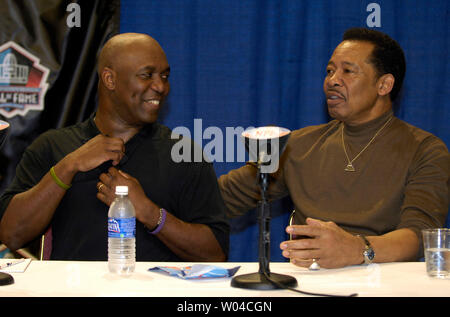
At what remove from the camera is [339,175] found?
221 centimetres

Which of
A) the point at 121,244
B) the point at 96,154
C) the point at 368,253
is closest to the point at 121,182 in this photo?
the point at 96,154

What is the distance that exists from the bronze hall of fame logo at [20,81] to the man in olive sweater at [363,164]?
1.11 meters

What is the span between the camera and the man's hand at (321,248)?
1.54 metres

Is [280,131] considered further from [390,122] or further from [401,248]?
[390,122]

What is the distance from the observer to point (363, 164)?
7.18 ft

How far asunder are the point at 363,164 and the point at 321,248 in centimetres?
74

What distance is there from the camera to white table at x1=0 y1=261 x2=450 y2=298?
4.07ft

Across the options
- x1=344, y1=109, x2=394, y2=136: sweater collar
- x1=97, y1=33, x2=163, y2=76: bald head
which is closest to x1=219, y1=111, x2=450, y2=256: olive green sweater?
x1=344, y1=109, x2=394, y2=136: sweater collar

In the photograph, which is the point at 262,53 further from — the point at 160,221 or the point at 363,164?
the point at 160,221

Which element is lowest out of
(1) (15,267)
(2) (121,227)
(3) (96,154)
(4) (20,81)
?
(1) (15,267)

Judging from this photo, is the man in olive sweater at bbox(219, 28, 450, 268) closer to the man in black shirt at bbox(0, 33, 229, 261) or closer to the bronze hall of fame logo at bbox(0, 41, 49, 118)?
the man in black shirt at bbox(0, 33, 229, 261)

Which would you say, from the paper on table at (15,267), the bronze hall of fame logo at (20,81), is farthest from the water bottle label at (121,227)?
the bronze hall of fame logo at (20,81)

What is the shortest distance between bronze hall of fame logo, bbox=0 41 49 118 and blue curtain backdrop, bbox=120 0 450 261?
484 mm
